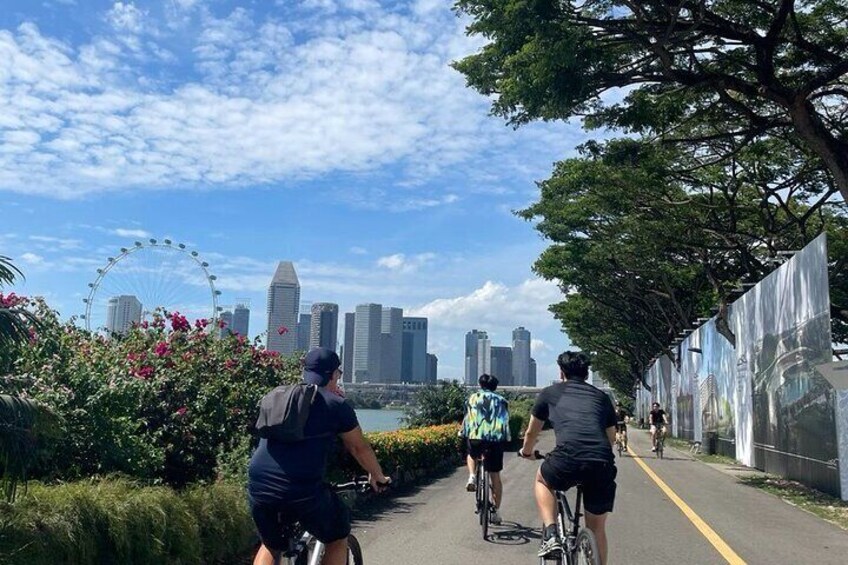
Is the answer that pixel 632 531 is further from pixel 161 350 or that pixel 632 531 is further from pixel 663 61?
pixel 663 61

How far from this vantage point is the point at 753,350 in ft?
68.2

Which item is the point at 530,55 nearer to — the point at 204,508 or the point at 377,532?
the point at 377,532

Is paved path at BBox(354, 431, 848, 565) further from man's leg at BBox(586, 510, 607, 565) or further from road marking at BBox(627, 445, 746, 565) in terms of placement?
man's leg at BBox(586, 510, 607, 565)

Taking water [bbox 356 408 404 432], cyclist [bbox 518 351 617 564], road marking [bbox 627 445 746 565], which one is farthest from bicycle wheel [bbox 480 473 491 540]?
water [bbox 356 408 404 432]

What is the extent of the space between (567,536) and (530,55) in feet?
25.3

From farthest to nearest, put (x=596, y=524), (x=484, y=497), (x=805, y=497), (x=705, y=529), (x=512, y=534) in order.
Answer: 1. (x=805, y=497)
2. (x=705, y=529)
3. (x=512, y=534)
4. (x=484, y=497)
5. (x=596, y=524)

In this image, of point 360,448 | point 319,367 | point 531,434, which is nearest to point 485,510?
point 531,434

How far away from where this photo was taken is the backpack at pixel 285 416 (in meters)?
4.09

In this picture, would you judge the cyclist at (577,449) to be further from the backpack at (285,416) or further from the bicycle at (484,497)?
the bicycle at (484,497)

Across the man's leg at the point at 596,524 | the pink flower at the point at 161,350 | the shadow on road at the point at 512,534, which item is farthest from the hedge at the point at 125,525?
the man's leg at the point at 596,524

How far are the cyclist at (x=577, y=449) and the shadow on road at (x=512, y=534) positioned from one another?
2754 mm

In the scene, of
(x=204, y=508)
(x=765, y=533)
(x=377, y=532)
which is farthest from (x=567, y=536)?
(x=765, y=533)

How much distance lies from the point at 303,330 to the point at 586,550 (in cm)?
978

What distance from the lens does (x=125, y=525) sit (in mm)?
5234
